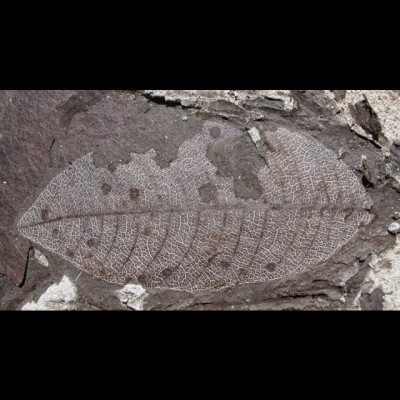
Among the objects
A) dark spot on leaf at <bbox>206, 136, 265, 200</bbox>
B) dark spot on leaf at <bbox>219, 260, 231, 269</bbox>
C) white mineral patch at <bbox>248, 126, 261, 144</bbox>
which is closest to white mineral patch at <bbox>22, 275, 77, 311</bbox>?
dark spot on leaf at <bbox>219, 260, 231, 269</bbox>

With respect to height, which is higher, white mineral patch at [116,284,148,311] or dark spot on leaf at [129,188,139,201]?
dark spot on leaf at [129,188,139,201]

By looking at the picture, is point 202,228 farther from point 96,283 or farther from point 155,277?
point 96,283

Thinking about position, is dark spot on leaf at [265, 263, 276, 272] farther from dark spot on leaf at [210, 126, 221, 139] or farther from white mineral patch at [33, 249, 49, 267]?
white mineral patch at [33, 249, 49, 267]

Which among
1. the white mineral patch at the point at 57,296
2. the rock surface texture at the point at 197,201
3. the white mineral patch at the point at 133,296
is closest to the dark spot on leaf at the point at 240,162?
the rock surface texture at the point at 197,201

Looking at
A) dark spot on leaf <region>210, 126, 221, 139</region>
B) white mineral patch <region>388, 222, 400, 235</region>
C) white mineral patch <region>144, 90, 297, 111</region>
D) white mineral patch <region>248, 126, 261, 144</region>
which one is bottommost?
white mineral patch <region>388, 222, 400, 235</region>

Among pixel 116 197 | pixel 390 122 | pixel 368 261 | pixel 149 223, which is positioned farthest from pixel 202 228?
pixel 390 122

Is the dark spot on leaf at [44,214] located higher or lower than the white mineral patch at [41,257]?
higher

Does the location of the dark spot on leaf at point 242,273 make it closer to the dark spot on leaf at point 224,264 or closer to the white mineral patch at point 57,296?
the dark spot on leaf at point 224,264

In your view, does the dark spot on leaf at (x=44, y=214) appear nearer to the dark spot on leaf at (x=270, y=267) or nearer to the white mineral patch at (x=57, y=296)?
the white mineral patch at (x=57, y=296)

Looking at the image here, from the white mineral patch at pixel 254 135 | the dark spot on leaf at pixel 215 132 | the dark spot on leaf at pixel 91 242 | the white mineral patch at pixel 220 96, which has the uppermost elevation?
the white mineral patch at pixel 220 96
